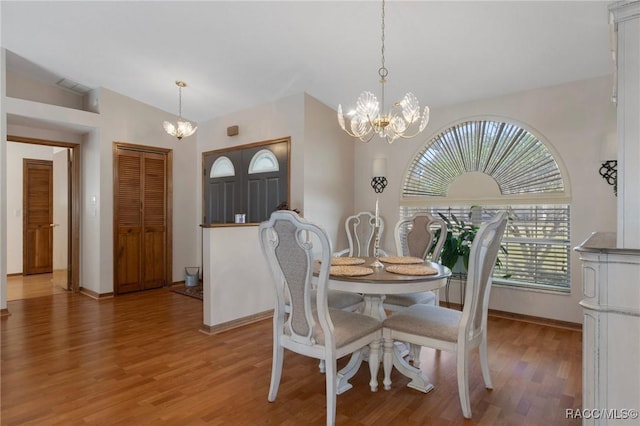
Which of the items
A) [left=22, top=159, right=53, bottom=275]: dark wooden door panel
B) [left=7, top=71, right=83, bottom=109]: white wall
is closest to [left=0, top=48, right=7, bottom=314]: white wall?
[left=7, top=71, right=83, bottom=109]: white wall

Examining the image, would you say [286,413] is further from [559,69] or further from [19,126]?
[19,126]

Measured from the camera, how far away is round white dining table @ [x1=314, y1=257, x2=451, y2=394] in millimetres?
2045

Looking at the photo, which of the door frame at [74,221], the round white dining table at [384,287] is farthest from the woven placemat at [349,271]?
the door frame at [74,221]

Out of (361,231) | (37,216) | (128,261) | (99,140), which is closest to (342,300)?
(361,231)

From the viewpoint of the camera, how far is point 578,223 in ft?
11.6

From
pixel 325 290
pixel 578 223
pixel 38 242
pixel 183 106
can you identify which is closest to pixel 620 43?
pixel 325 290

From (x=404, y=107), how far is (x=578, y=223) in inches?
88.2

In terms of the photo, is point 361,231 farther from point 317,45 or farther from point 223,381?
point 223,381

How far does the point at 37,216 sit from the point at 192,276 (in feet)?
11.3

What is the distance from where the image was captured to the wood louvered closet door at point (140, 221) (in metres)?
5.05

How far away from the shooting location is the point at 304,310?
1981 millimetres

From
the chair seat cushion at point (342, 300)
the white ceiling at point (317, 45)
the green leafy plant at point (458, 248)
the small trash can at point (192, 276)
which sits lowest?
the small trash can at point (192, 276)

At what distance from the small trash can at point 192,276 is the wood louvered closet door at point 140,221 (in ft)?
1.16

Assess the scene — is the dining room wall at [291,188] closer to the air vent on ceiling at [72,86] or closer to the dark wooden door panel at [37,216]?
the air vent on ceiling at [72,86]
